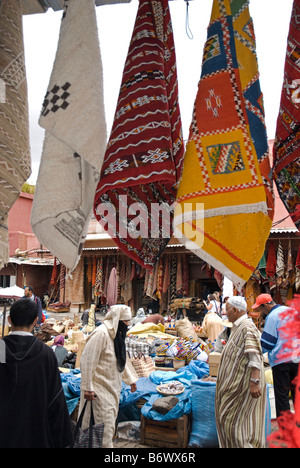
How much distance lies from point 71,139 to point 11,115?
1.09 feet

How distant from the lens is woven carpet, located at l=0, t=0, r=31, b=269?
1.34 m

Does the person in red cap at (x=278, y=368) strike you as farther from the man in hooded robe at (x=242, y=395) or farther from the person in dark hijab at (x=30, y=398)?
the person in dark hijab at (x=30, y=398)

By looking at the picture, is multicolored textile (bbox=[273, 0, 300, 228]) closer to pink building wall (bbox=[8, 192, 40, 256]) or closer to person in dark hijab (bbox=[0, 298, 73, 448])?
person in dark hijab (bbox=[0, 298, 73, 448])

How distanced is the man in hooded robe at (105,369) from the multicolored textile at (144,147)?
2063 mm

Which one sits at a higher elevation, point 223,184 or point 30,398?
point 223,184

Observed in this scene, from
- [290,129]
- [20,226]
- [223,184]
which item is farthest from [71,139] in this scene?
[20,226]

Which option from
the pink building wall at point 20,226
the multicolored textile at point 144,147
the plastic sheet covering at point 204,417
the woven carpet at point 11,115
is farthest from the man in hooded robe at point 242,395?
the pink building wall at point 20,226

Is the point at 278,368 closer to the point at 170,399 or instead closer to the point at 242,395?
the point at 242,395

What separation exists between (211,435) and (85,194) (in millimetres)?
3562

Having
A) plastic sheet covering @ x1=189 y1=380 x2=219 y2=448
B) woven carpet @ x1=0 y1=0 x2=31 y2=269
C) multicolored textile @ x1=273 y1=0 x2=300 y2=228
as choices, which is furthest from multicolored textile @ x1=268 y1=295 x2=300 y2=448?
plastic sheet covering @ x1=189 y1=380 x2=219 y2=448

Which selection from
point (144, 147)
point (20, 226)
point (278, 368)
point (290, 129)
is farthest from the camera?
point (20, 226)

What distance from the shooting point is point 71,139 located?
1227 mm
